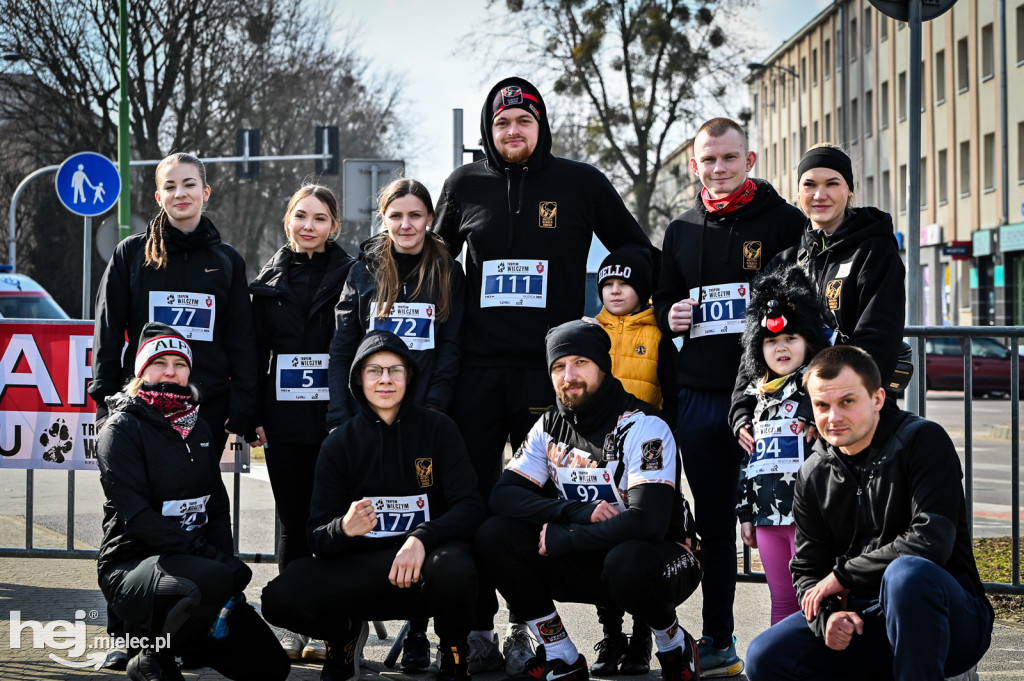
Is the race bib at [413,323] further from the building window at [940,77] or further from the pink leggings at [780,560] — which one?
the building window at [940,77]

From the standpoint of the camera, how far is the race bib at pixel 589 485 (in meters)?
4.61

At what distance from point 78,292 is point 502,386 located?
1090 inches

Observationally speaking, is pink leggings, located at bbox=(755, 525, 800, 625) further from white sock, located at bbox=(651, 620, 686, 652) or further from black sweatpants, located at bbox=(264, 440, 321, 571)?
black sweatpants, located at bbox=(264, 440, 321, 571)

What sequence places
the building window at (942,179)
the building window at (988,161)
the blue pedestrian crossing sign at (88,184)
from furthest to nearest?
the building window at (942,179)
the building window at (988,161)
the blue pedestrian crossing sign at (88,184)

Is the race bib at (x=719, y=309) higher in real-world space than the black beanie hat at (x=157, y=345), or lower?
higher

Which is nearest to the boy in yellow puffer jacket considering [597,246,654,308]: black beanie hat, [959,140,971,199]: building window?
[597,246,654,308]: black beanie hat

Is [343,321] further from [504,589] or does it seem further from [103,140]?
[103,140]

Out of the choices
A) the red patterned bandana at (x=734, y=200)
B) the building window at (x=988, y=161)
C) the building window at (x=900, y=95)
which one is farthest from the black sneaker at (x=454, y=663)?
the building window at (x=900, y=95)

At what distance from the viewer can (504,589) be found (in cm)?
459

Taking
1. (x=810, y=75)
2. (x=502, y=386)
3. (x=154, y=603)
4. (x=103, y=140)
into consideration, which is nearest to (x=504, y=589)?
(x=502, y=386)

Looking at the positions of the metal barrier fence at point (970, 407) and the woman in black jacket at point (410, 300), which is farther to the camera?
the metal barrier fence at point (970, 407)

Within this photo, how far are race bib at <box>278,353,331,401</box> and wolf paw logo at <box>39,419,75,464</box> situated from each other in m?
1.98

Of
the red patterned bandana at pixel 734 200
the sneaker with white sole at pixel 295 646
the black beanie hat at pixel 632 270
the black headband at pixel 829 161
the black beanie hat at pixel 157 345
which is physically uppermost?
the black headband at pixel 829 161

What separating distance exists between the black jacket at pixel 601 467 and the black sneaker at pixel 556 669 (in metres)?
0.42
